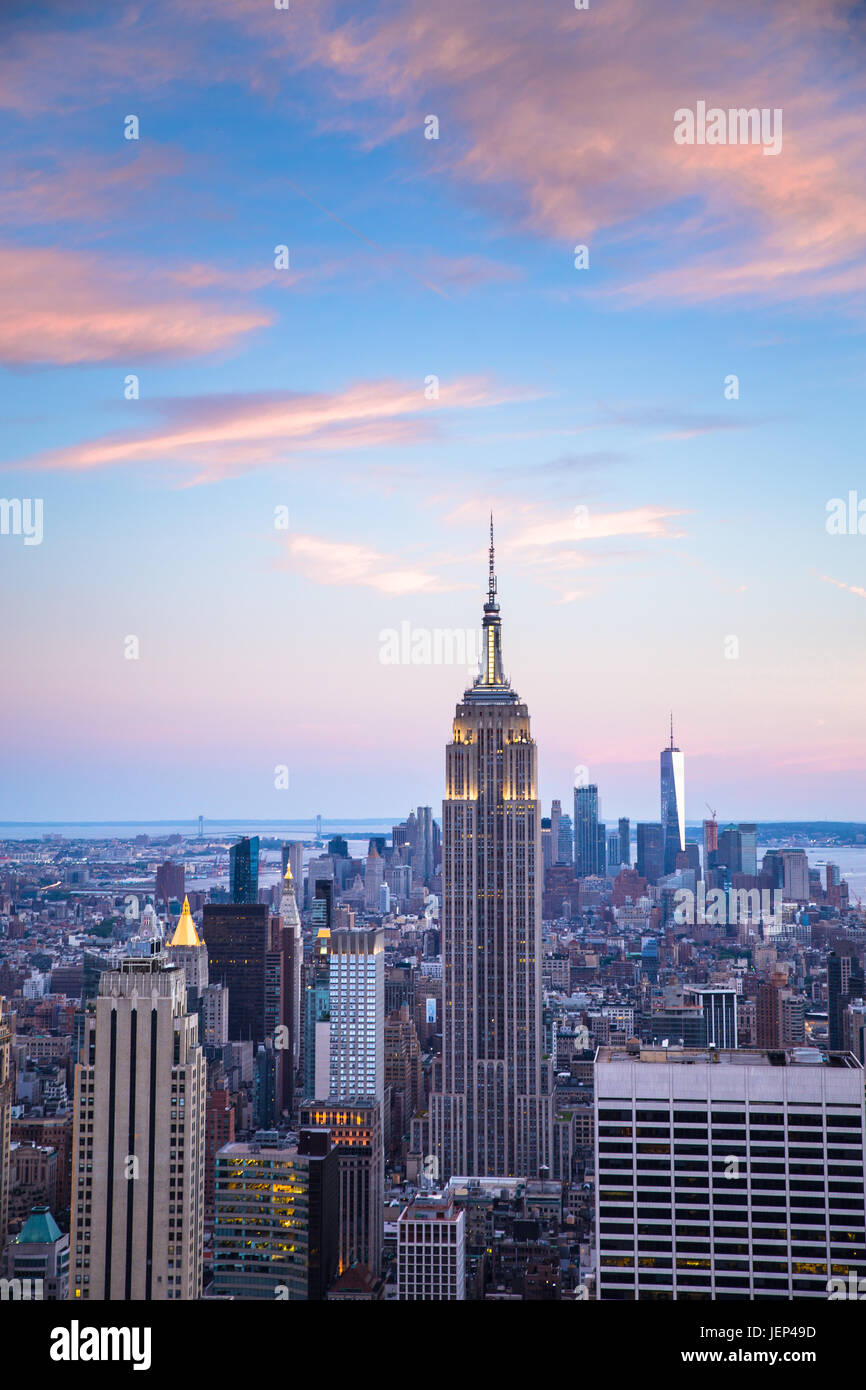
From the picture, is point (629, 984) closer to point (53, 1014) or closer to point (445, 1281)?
point (445, 1281)

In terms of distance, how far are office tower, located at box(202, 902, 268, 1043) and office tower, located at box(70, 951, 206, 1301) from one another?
24.6ft

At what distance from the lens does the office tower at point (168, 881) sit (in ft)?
31.9

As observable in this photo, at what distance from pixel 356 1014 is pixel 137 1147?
1029 centimetres

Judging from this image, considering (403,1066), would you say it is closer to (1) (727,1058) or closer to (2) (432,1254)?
(2) (432,1254)

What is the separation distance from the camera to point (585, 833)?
1950 cm

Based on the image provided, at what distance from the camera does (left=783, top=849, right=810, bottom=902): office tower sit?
12906 millimetres

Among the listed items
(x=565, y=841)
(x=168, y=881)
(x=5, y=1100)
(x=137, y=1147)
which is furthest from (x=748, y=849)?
(x=137, y=1147)

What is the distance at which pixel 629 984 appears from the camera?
19.4m

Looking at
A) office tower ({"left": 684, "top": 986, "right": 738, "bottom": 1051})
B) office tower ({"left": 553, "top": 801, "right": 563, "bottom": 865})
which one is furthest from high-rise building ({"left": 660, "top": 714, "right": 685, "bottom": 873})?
office tower ({"left": 553, "top": 801, "right": 563, "bottom": 865})

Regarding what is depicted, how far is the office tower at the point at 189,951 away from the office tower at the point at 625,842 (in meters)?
5.73

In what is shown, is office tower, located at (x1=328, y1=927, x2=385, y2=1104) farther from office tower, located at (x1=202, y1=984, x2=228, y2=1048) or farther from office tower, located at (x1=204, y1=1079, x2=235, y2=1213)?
office tower, located at (x1=204, y1=1079, x2=235, y2=1213)
